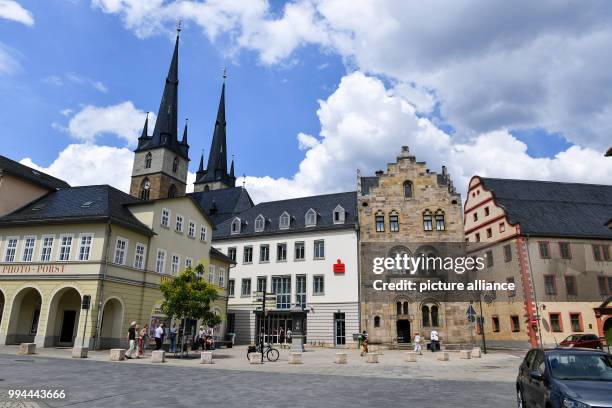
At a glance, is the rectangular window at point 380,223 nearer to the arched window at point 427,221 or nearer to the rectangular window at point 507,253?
the arched window at point 427,221

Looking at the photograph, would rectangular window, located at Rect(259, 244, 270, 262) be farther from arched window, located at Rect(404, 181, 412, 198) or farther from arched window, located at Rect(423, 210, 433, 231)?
arched window, located at Rect(423, 210, 433, 231)

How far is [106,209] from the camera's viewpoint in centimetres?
2967

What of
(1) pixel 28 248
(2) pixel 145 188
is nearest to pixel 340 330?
(1) pixel 28 248

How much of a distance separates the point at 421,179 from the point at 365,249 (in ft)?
31.0

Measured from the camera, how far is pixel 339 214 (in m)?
46.3

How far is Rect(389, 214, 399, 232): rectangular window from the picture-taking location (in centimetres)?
4428

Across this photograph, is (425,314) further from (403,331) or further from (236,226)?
(236,226)

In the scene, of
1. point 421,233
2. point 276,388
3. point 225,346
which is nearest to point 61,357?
point 276,388

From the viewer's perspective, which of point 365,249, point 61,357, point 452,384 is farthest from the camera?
point 365,249

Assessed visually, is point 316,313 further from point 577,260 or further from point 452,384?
point 452,384

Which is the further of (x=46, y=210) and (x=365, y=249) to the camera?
(x=365, y=249)

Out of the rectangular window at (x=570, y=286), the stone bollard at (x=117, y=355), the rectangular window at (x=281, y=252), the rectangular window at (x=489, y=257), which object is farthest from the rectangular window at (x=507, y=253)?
the stone bollard at (x=117, y=355)

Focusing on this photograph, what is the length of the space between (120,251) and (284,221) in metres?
22.1

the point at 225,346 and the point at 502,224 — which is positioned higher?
the point at 502,224
